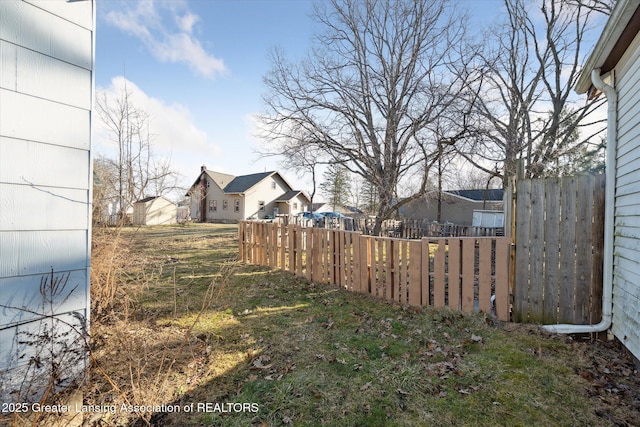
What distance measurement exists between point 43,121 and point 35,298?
126cm

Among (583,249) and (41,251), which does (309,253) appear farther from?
(41,251)

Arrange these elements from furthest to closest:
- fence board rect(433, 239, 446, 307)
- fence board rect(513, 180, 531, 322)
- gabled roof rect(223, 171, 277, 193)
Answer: gabled roof rect(223, 171, 277, 193), fence board rect(433, 239, 446, 307), fence board rect(513, 180, 531, 322)

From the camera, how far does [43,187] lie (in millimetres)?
1985

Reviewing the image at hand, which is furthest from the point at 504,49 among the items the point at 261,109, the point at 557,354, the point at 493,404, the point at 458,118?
the point at 493,404

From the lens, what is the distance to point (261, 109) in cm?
959

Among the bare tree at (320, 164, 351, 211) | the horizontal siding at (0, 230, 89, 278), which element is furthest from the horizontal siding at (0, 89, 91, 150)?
the bare tree at (320, 164, 351, 211)

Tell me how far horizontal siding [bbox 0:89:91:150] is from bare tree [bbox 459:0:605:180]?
9858 mm

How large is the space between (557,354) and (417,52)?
28.5ft

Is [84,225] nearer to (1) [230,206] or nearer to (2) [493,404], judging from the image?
(2) [493,404]

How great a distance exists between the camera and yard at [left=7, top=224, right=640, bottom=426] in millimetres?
2279

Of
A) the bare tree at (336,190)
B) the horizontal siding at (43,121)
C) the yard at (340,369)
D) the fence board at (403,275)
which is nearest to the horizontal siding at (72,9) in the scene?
the horizontal siding at (43,121)

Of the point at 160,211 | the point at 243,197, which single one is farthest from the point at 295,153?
the point at 160,211

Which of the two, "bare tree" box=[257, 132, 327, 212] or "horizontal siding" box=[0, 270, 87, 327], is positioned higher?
"bare tree" box=[257, 132, 327, 212]

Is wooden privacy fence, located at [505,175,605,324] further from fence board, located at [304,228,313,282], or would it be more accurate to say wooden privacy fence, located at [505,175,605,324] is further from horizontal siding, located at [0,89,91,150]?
horizontal siding, located at [0,89,91,150]
